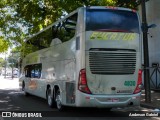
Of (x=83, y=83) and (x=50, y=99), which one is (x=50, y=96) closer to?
(x=50, y=99)

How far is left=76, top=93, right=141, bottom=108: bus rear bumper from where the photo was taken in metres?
12.3

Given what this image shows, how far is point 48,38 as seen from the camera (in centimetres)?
1720

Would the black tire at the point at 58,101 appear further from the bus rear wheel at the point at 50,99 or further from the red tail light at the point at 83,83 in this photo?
the red tail light at the point at 83,83

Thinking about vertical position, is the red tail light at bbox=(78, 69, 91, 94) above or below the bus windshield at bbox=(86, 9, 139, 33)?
below

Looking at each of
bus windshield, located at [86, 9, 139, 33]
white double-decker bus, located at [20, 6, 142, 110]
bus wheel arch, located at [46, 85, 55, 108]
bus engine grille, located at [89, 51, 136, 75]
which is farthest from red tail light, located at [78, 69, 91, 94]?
bus wheel arch, located at [46, 85, 55, 108]

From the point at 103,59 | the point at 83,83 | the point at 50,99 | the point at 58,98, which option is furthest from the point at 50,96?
the point at 103,59

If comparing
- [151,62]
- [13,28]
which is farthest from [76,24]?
[13,28]

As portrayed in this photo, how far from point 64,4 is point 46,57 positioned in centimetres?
670

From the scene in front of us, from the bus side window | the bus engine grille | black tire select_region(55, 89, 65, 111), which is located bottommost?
black tire select_region(55, 89, 65, 111)

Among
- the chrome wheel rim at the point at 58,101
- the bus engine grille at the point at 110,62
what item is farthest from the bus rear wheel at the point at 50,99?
the bus engine grille at the point at 110,62

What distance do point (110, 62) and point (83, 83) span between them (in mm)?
1173

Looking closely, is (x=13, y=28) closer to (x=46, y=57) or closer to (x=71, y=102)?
(x=46, y=57)

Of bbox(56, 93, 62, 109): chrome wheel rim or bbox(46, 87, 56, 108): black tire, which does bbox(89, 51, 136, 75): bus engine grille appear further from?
bbox(46, 87, 56, 108): black tire

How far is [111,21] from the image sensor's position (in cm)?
1286
